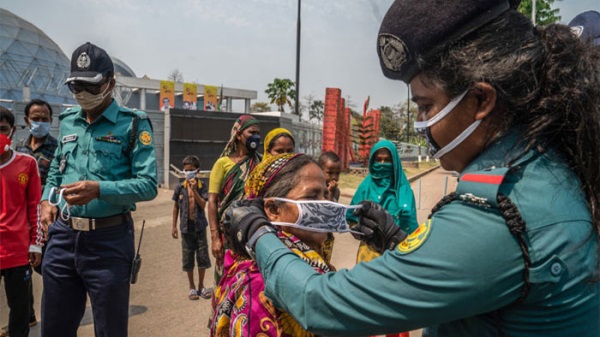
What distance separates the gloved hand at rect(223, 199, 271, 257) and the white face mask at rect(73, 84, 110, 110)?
1.68 m

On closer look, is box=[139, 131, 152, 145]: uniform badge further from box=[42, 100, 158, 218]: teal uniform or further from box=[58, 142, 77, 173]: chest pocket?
box=[58, 142, 77, 173]: chest pocket

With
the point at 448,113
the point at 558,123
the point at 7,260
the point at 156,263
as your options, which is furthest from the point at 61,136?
the point at 156,263

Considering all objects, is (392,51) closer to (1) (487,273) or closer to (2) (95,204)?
(1) (487,273)

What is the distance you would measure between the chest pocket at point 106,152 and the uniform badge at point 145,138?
0.47ft

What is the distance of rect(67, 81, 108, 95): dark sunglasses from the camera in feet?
8.76

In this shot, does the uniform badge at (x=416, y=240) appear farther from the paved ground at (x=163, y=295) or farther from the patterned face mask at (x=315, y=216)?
the paved ground at (x=163, y=295)

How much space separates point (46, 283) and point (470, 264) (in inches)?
101

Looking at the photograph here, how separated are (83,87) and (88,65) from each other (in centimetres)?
14

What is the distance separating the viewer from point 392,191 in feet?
13.9

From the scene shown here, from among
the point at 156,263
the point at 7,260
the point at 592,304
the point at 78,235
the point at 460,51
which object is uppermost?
→ the point at 460,51

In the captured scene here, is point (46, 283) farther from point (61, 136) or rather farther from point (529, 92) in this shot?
point (529, 92)

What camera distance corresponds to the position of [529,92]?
1.02 m

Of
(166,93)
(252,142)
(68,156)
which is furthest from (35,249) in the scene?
(166,93)

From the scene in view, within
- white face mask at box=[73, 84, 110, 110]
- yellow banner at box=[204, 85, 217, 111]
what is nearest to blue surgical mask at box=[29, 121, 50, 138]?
white face mask at box=[73, 84, 110, 110]
